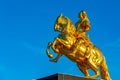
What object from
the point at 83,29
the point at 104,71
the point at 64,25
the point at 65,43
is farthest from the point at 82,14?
the point at 104,71

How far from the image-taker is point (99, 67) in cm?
2052

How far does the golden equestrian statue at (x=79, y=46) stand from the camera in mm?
19594

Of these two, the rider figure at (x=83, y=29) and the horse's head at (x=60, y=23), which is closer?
the rider figure at (x=83, y=29)

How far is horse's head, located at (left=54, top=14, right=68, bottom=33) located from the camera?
20.3 meters

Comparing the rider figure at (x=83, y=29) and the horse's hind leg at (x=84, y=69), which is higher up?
the rider figure at (x=83, y=29)

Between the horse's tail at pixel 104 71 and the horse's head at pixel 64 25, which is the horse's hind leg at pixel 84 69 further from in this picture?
the horse's head at pixel 64 25

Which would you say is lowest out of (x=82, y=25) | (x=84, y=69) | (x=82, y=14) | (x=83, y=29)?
(x=84, y=69)

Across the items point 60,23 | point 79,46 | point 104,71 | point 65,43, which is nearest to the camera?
point 65,43

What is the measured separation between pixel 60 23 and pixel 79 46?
1.29 metres

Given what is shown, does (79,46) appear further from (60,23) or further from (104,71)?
(104,71)

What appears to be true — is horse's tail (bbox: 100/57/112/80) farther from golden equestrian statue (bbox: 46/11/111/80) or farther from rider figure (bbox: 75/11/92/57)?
rider figure (bbox: 75/11/92/57)

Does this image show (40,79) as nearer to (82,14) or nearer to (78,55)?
(78,55)

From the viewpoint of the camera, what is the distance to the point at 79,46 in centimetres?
1973

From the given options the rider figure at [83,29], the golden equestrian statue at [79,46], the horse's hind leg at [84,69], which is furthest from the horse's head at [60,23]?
the horse's hind leg at [84,69]
